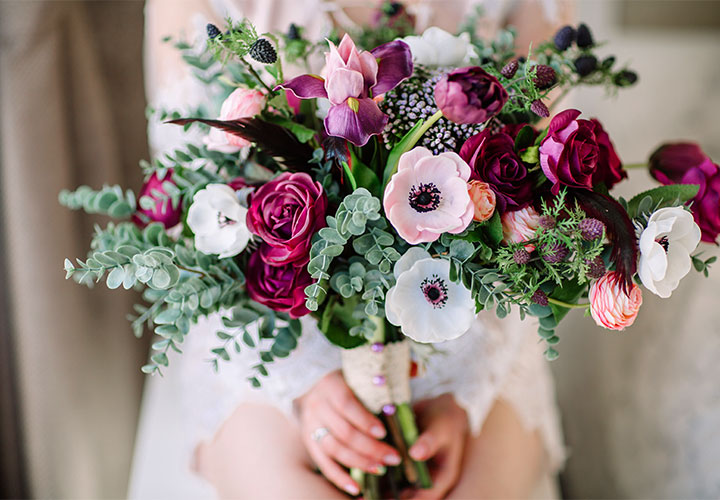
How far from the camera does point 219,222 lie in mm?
489

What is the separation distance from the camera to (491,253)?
44 centimetres

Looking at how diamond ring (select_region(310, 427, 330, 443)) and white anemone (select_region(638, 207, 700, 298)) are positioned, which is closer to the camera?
white anemone (select_region(638, 207, 700, 298))

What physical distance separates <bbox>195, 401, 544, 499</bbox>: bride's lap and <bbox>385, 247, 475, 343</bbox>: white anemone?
0.38m

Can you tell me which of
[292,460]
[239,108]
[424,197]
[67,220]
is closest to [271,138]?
[239,108]

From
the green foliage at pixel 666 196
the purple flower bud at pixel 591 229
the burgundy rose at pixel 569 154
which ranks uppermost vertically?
the burgundy rose at pixel 569 154

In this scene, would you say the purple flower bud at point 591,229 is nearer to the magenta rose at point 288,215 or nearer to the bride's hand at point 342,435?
the magenta rose at point 288,215

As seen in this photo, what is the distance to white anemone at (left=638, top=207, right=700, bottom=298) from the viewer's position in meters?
0.42

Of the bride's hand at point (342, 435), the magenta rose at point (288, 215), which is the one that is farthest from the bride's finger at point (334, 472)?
the magenta rose at point (288, 215)

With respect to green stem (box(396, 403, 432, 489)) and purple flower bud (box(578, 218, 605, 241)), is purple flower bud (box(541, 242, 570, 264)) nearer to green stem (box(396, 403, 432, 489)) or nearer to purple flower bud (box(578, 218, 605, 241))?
purple flower bud (box(578, 218, 605, 241))

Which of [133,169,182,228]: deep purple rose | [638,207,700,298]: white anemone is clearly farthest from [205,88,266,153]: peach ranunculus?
[638,207,700,298]: white anemone

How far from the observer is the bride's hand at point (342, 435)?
66 centimetres

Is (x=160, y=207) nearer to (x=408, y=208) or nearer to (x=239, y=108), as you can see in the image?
(x=239, y=108)

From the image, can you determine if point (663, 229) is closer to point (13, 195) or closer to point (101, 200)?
point (101, 200)

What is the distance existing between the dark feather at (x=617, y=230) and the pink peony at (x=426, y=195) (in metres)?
0.10
